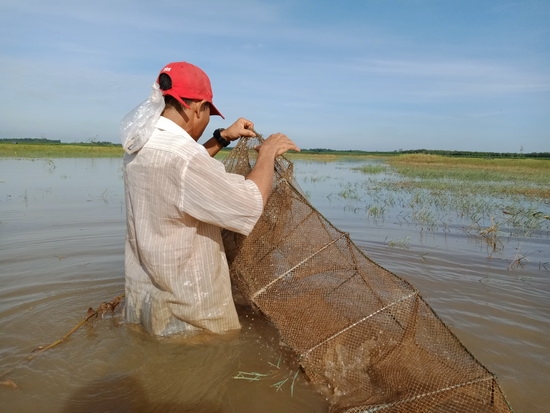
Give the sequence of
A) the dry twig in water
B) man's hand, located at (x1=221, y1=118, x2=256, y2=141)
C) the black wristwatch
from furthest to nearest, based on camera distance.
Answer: the black wristwatch < man's hand, located at (x1=221, y1=118, x2=256, y2=141) < the dry twig in water

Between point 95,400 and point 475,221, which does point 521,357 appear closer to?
point 95,400

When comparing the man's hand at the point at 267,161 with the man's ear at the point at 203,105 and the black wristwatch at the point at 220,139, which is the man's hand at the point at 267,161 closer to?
the man's ear at the point at 203,105

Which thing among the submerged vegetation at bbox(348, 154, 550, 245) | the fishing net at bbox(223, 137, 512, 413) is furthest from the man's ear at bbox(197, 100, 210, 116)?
the submerged vegetation at bbox(348, 154, 550, 245)

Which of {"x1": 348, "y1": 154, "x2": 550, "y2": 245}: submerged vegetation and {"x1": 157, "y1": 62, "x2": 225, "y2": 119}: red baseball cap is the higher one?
{"x1": 157, "y1": 62, "x2": 225, "y2": 119}: red baseball cap

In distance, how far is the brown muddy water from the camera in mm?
2250

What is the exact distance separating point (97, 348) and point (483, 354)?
2644mm

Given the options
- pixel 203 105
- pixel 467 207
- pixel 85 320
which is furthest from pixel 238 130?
pixel 467 207

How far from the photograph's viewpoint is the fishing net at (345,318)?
2.01m

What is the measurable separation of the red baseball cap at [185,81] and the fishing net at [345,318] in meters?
0.76

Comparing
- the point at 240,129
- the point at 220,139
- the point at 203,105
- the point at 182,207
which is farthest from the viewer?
the point at 220,139

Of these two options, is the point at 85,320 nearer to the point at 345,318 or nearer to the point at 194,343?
the point at 194,343

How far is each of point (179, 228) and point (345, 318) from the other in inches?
49.7

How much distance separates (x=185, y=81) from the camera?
2.16 metres

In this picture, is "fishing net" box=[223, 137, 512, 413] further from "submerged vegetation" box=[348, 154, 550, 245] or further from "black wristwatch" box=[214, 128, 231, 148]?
"submerged vegetation" box=[348, 154, 550, 245]
